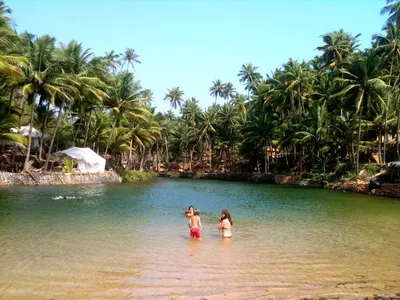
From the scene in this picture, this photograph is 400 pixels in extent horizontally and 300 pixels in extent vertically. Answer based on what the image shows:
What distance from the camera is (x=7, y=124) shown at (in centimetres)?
3056

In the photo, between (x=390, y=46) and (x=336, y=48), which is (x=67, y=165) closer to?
(x=390, y=46)

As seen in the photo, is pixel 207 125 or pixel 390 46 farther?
pixel 207 125

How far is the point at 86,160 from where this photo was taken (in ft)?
132

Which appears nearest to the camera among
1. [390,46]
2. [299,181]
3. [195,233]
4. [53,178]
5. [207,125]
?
[195,233]

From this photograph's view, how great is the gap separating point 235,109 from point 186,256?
67119 millimetres

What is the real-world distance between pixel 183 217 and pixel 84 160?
2494cm

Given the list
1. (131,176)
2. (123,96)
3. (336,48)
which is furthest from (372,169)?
(123,96)

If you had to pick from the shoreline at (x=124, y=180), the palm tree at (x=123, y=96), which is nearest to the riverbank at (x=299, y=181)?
the shoreline at (x=124, y=180)

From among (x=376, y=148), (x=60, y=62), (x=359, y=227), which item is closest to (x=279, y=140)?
(x=376, y=148)

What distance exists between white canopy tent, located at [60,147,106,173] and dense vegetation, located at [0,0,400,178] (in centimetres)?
277

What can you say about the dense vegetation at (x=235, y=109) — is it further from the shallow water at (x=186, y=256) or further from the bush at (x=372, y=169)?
the shallow water at (x=186, y=256)

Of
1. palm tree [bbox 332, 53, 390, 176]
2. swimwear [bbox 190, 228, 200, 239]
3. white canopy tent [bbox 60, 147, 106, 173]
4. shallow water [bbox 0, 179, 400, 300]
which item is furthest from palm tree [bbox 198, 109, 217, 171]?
swimwear [bbox 190, 228, 200, 239]

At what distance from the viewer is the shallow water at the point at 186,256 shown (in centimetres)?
737

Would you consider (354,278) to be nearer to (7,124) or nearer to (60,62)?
(7,124)
